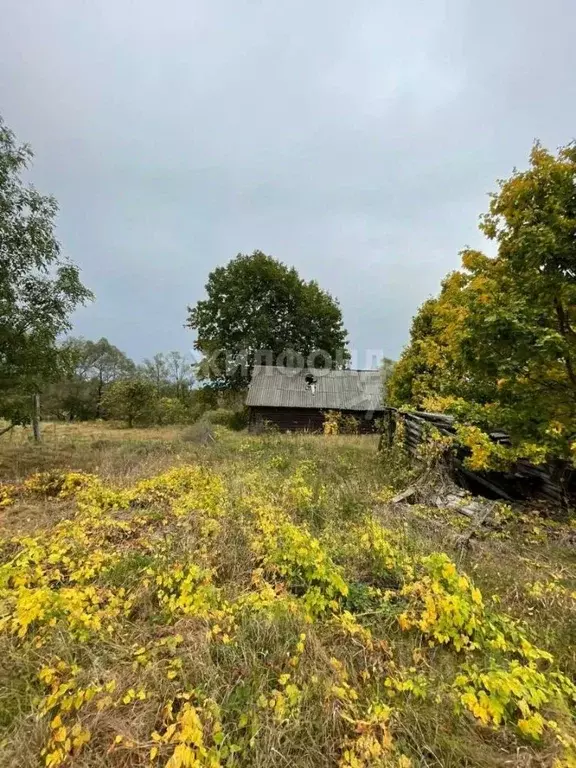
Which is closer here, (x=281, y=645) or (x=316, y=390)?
A: (x=281, y=645)

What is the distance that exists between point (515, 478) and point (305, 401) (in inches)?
643

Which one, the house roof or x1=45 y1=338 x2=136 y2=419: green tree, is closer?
the house roof

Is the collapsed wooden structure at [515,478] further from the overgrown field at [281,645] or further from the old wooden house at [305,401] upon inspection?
the old wooden house at [305,401]

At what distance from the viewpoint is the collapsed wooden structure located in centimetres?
577

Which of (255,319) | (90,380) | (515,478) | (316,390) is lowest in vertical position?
(515,478)

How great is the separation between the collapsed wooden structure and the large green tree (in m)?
22.4

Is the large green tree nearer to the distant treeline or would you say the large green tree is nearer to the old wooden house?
the distant treeline

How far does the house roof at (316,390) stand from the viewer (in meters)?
22.6

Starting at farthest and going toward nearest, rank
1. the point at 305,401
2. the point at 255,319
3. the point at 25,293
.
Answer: the point at 255,319 < the point at 305,401 < the point at 25,293

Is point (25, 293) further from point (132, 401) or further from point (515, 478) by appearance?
point (132, 401)

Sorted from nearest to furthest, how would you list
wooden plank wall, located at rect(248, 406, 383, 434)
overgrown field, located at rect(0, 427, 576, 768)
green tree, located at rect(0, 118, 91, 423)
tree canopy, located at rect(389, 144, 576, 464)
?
overgrown field, located at rect(0, 427, 576, 768), tree canopy, located at rect(389, 144, 576, 464), green tree, located at rect(0, 118, 91, 423), wooden plank wall, located at rect(248, 406, 383, 434)

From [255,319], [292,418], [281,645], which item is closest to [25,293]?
[281,645]

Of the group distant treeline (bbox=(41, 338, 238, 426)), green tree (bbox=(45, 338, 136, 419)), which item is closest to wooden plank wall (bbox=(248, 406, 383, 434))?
distant treeline (bbox=(41, 338, 238, 426))

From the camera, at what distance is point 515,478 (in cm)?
668
